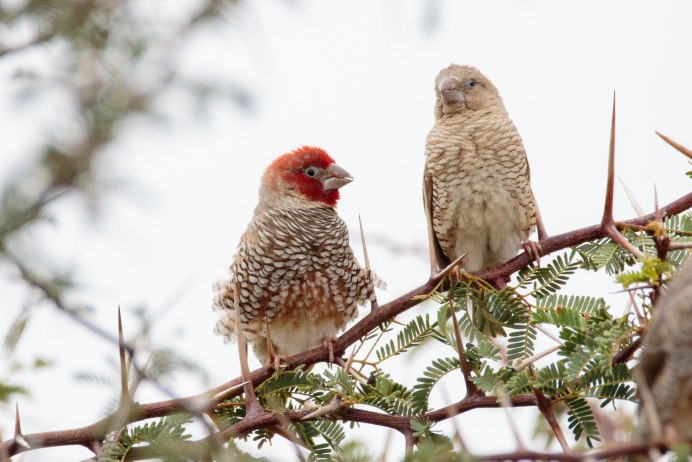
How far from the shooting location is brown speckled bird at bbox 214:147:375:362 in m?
5.09

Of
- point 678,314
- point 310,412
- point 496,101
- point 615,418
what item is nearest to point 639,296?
point 678,314

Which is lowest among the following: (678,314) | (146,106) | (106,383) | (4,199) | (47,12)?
(678,314)

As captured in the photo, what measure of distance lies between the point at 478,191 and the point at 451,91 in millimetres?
1090

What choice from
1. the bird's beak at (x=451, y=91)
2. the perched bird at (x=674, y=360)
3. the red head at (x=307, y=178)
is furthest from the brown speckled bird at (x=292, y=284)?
the perched bird at (x=674, y=360)

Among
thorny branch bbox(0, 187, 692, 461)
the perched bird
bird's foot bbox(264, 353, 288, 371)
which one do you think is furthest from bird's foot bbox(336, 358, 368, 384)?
the perched bird

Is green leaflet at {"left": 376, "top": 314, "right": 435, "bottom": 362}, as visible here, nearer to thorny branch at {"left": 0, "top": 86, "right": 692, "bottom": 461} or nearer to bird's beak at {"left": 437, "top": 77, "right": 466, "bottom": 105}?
thorny branch at {"left": 0, "top": 86, "right": 692, "bottom": 461}

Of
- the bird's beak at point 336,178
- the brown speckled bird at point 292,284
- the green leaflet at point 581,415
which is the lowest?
the green leaflet at point 581,415

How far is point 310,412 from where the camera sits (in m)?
3.41

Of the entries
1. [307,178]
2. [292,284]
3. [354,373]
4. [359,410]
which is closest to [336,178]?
[307,178]

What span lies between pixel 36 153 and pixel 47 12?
426 mm

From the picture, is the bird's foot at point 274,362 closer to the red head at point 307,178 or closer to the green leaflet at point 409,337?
the green leaflet at point 409,337

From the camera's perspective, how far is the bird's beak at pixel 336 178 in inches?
235

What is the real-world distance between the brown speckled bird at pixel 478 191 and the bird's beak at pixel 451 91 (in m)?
0.26

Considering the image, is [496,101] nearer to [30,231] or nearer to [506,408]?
[506,408]
